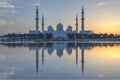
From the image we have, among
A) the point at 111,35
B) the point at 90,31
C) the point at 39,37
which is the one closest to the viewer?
the point at 39,37

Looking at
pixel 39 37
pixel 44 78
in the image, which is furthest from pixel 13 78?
pixel 39 37

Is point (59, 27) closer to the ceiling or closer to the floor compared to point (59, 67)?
closer to the ceiling

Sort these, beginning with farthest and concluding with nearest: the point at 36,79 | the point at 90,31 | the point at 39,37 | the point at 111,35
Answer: the point at 90,31 → the point at 111,35 → the point at 39,37 → the point at 36,79

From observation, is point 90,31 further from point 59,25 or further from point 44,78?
point 44,78

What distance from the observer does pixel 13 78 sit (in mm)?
8234

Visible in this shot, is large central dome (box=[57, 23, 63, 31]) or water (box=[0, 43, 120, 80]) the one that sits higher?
large central dome (box=[57, 23, 63, 31])

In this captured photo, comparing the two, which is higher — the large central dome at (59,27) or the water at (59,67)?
the large central dome at (59,27)

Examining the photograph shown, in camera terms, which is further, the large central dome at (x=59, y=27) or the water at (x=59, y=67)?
the large central dome at (x=59, y=27)

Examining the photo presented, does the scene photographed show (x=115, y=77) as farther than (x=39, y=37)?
No

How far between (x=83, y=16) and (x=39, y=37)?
12444 mm

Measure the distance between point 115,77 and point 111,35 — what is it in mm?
71500

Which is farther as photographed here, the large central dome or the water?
A: the large central dome

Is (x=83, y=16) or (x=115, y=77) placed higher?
(x=83, y=16)

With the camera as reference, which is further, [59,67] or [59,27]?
[59,27]
